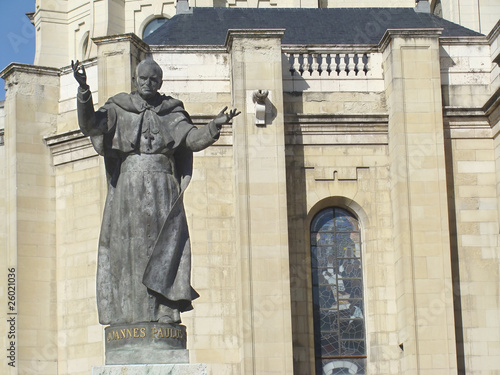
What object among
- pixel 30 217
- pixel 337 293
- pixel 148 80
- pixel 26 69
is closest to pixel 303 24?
pixel 26 69

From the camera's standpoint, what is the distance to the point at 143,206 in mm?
12352

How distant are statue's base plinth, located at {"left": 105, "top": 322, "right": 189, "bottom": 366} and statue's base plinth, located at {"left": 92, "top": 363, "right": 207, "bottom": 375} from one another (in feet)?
0.64

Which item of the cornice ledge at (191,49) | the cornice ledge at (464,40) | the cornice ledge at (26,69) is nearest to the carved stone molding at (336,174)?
the cornice ledge at (191,49)

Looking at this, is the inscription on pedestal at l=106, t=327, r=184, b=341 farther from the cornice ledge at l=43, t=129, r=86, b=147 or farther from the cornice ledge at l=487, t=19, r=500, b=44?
the cornice ledge at l=487, t=19, r=500, b=44

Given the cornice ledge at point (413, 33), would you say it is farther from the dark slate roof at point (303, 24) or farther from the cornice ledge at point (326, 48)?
the dark slate roof at point (303, 24)

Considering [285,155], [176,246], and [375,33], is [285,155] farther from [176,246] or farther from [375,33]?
[176,246]

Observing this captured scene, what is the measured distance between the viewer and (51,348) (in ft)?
90.9

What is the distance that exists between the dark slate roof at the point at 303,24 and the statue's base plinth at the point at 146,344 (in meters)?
19.4

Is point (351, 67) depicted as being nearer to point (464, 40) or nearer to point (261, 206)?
point (464, 40)

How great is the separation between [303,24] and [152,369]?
22.4 metres

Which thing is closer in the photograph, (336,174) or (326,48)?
(336,174)

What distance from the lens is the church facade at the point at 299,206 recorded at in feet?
86.0

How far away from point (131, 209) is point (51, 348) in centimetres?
1596

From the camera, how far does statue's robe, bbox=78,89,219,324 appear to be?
12.2 metres
